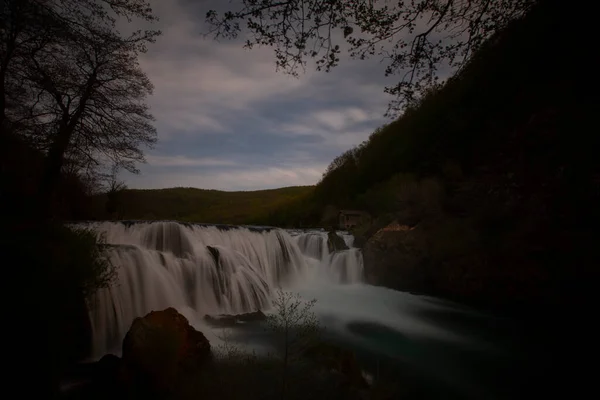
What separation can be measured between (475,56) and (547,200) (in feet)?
33.3

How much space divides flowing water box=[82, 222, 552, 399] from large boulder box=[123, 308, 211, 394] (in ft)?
7.04

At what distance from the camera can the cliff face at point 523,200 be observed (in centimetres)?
782

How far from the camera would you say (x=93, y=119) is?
313 inches

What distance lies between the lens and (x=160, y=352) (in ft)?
18.4

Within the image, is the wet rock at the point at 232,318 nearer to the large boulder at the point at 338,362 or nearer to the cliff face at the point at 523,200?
the large boulder at the point at 338,362

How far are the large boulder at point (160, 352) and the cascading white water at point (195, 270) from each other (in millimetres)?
2236

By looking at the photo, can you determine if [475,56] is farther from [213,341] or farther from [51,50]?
[213,341]

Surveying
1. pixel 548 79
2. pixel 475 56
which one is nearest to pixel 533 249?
pixel 548 79

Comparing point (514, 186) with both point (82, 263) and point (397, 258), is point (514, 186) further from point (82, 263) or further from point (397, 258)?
point (82, 263)

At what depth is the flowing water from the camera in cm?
766

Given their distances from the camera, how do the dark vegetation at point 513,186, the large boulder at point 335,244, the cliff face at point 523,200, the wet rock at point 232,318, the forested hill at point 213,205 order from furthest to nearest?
the forested hill at point 213,205 → the large boulder at point 335,244 → the wet rock at point 232,318 → the cliff face at point 523,200 → the dark vegetation at point 513,186

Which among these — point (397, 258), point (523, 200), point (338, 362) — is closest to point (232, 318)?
point (338, 362)

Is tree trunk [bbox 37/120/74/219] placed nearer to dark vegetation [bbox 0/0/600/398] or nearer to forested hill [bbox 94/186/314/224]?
dark vegetation [bbox 0/0/600/398]

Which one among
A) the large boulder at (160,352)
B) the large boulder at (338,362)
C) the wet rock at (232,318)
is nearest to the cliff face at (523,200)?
the large boulder at (338,362)
